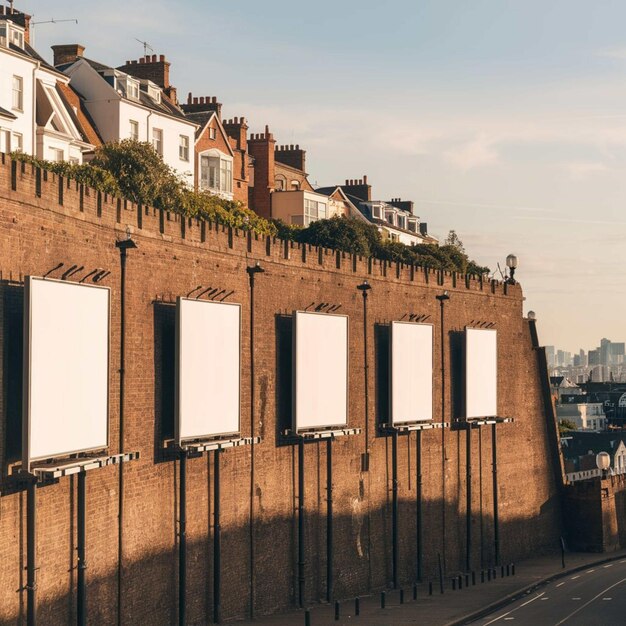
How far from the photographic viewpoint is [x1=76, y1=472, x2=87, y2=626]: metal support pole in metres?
29.3

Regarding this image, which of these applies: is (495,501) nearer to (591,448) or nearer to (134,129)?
(134,129)

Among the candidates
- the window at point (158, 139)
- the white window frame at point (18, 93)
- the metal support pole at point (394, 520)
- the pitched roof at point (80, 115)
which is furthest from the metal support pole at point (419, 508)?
the window at point (158, 139)

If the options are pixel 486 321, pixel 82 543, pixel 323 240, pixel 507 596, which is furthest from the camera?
pixel 323 240

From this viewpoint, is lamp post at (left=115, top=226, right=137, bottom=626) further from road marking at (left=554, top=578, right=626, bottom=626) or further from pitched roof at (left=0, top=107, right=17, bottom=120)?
pitched roof at (left=0, top=107, right=17, bottom=120)

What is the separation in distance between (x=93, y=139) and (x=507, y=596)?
34133 mm

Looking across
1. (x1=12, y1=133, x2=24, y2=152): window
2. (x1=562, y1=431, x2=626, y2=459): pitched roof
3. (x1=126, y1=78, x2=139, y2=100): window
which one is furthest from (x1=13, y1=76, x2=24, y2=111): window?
(x1=562, y1=431, x2=626, y2=459): pitched roof

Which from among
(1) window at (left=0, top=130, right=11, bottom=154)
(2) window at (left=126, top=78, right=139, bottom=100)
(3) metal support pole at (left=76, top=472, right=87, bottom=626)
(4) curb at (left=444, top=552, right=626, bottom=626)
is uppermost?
(2) window at (left=126, top=78, right=139, bottom=100)

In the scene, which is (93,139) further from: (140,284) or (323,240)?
(140,284)

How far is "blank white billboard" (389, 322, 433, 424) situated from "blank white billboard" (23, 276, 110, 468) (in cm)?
1982

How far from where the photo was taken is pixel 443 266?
7988cm

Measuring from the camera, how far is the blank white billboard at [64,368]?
27047 mm

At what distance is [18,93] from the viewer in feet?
197

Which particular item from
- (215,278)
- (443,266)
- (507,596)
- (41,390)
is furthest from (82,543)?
(443,266)

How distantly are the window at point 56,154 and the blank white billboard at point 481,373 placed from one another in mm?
22197
